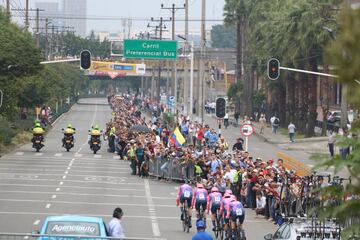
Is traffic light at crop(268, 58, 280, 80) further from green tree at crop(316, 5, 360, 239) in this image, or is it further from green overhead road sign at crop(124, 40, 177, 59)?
green tree at crop(316, 5, 360, 239)

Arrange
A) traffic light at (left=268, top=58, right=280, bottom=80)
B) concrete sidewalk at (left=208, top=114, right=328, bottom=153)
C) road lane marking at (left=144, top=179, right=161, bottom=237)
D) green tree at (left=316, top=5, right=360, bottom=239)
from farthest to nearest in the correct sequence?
concrete sidewalk at (left=208, top=114, right=328, bottom=153) < traffic light at (left=268, top=58, right=280, bottom=80) < road lane marking at (left=144, top=179, right=161, bottom=237) < green tree at (left=316, top=5, right=360, bottom=239)

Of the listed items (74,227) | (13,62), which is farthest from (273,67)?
(74,227)

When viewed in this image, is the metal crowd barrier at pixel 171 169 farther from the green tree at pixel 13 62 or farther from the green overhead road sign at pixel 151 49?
the green overhead road sign at pixel 151 49

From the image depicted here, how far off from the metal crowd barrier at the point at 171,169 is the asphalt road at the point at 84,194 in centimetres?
56

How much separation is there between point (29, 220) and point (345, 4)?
75.5 feet

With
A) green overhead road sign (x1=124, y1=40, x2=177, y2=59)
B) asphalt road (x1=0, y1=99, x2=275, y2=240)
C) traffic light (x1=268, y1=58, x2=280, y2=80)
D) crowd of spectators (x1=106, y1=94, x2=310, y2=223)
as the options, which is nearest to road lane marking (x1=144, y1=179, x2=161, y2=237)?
asphalt road (x1=0, y1=99, x2=275, y2=240)

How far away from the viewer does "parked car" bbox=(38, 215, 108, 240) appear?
60.8 feet

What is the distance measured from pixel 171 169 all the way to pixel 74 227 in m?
26.1

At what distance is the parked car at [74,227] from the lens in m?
18.5

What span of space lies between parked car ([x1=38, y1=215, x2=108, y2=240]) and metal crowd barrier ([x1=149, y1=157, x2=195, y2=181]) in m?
22.6

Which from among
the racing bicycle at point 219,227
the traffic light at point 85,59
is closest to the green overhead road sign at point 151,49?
the traffic light at point 85,59

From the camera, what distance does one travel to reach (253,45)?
93.8 meters

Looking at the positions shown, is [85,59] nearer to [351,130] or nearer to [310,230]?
[310,230]

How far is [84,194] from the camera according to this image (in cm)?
3803
